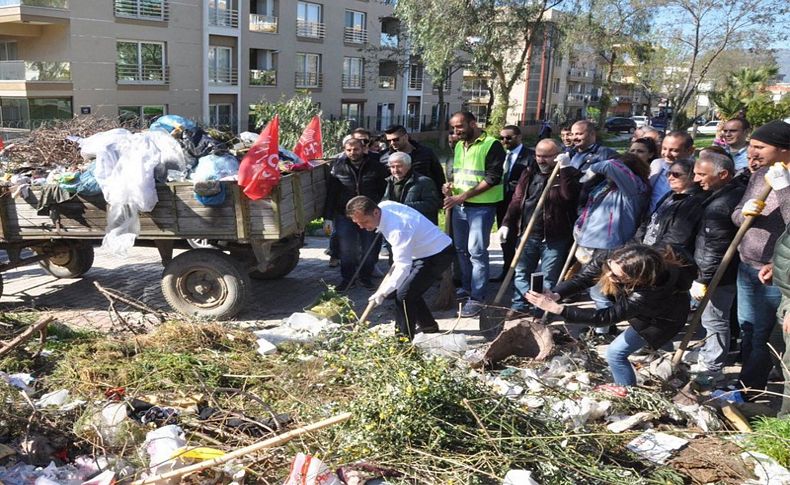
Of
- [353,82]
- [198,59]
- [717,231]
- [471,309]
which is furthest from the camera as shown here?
[353,82]

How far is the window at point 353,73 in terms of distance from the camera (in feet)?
113

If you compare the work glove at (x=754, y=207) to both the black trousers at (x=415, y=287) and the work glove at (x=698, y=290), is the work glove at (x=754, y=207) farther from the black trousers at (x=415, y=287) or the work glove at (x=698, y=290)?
the black trousers at (x=415, y=287)

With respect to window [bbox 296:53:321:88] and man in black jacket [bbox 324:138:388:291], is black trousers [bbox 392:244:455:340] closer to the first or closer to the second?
man in black jacket [bbox 324:138:388:291]

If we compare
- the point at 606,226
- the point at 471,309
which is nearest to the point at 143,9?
the point at 471,309

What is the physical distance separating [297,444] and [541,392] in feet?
5.45

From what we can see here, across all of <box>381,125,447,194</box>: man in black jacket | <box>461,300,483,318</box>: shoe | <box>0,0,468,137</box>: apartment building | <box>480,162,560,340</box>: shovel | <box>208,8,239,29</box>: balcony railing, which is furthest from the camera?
<box>208,8,239,29</box>: balcony railing

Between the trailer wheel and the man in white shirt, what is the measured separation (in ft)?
7.75

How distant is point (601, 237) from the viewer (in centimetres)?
555

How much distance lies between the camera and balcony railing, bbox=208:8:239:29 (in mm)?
26453

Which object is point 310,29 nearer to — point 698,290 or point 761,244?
point 698,290

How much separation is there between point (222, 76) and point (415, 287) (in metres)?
24.5

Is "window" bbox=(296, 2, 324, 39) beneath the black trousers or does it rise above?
above

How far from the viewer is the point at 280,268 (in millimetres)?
7559

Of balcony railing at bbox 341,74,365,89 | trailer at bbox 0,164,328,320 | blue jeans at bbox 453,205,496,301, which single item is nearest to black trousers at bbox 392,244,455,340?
blue jeans at bbox 453,205,496,301
